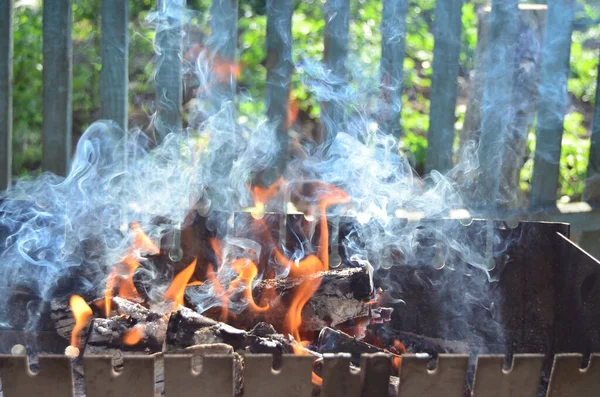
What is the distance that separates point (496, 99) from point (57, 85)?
2.27 m

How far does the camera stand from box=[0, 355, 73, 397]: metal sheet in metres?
1.97

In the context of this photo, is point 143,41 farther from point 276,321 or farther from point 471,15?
point 276,321

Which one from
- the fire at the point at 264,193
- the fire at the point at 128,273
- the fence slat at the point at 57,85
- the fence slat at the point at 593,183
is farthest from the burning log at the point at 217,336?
the fence slat at the point at 593,183

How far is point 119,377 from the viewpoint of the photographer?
1976 mm

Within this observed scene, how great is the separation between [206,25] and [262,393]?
4.81 m

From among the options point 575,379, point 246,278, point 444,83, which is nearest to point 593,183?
point 444,83

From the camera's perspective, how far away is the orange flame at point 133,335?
2.68m

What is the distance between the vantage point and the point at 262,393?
6.60 feet

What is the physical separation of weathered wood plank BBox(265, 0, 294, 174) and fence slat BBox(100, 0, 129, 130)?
724 millimetres

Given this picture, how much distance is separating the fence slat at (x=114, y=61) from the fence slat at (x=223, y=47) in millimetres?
444

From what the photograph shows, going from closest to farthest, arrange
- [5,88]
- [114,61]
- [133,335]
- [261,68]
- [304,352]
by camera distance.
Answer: [304,352], [133,335], [114,61], [5,88], [261,68]

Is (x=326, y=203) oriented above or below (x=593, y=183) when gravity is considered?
below

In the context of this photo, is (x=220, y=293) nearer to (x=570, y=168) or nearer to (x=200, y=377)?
(x=200, y=377)

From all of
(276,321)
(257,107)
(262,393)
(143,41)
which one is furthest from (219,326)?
(143,41)
